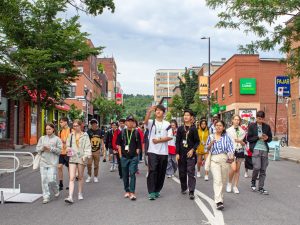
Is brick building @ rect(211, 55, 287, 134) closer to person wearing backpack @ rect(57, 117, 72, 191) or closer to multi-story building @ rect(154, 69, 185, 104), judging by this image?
person wearing backpack @ rect(57, 117, 72, 191)

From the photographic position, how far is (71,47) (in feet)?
73.4

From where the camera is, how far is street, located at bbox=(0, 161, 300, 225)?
6645mm

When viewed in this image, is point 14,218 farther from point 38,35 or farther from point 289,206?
point 38,35

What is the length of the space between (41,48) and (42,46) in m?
0.12

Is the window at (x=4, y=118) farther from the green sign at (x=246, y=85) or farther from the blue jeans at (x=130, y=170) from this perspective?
the green sign at (x=246, y=85)


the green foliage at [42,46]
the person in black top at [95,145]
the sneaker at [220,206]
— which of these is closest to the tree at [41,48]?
the green foliage at [42,46]

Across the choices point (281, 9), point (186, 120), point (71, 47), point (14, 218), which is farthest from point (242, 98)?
point (14, 218)

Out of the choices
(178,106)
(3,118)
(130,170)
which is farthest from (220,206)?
(178,106)

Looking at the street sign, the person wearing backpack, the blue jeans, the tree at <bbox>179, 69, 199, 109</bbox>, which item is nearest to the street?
the blue jeans

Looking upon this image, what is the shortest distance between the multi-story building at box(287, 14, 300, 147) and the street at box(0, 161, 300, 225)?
19.6 meters

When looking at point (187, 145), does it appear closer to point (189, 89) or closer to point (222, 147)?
point (222, 147)

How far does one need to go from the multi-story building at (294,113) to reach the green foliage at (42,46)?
47.7ft

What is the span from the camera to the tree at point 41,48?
21.5m

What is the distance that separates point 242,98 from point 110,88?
317 feet
